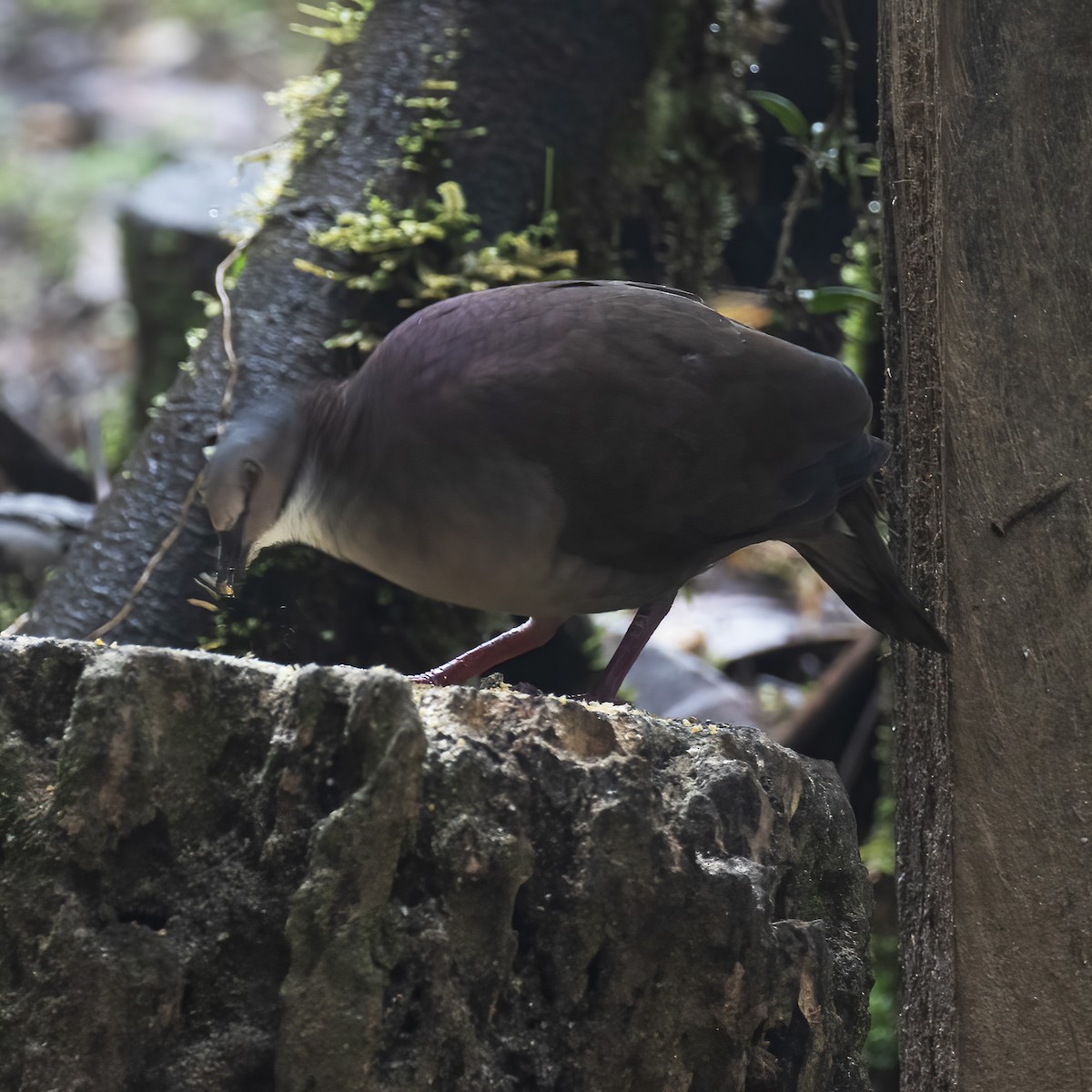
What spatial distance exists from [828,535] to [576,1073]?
173 centimetres

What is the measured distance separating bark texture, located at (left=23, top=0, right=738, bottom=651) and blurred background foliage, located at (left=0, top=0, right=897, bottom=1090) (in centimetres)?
28

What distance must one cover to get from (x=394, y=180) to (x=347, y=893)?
289 cm

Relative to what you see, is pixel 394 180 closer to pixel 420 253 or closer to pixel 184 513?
pixel 420 253

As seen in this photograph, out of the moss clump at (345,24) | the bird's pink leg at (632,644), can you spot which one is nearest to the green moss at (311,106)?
the moss clump at (345,24)

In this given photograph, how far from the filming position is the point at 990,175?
2.38 meters

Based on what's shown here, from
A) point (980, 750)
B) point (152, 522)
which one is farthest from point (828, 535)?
point (152, 522)

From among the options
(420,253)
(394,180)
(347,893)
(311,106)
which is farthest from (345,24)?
(347,893)

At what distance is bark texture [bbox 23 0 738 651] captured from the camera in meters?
3.66

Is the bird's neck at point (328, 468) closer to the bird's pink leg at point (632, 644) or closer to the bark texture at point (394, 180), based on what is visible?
the bird's pink leg at point (632, 644)

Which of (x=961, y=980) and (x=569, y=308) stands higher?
(x=569, y=308)

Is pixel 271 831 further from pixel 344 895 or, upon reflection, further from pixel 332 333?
pixel 332 333

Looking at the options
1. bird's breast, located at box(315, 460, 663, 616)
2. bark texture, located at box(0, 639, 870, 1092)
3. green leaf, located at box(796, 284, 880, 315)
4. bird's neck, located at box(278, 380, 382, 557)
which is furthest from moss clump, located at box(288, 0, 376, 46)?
bark texture, located at box(0, 639, 870, 1092)

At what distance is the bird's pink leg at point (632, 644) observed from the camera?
3100 mm

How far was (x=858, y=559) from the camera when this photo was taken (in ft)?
10.0
